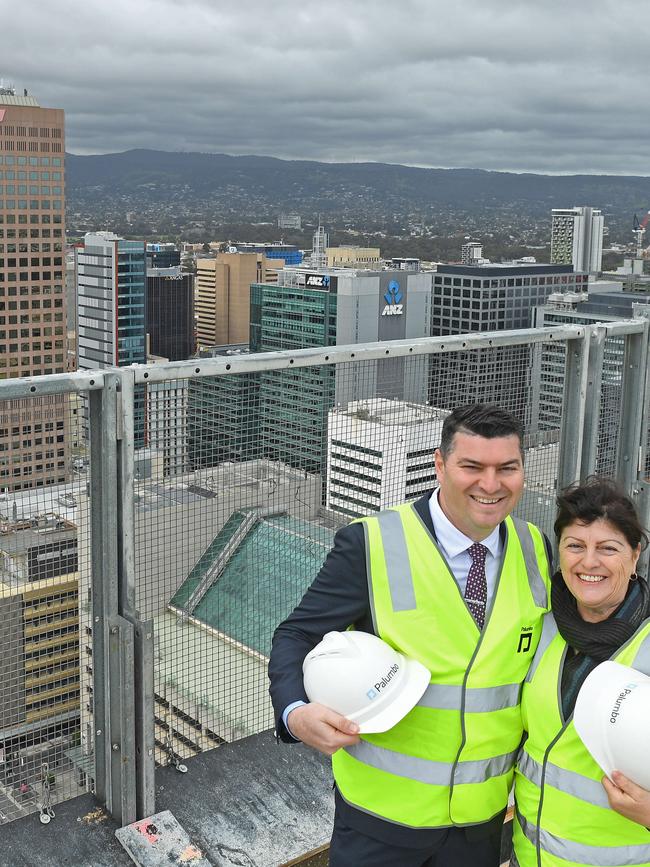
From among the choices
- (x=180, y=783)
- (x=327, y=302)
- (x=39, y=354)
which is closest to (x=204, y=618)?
(x=180, y=783)

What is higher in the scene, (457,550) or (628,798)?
(457,550)

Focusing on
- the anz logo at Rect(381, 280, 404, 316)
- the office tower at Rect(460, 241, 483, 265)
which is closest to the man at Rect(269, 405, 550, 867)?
the anz logo at Rect(381, 280, 404, 316)

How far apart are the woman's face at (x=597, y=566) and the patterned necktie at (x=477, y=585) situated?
0.55 feet

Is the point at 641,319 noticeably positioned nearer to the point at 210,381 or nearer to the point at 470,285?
the point at 210,381

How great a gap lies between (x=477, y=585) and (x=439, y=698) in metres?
0.25

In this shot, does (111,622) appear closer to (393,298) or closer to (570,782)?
(570,782)

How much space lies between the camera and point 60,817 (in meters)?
2.88

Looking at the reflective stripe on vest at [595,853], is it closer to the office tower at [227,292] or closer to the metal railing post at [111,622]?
the metal railing post at [111,622]

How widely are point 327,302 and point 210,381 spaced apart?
8662 centimetres

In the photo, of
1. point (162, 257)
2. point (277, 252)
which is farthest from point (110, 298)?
point (277, 252)

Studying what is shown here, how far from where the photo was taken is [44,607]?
2.82m

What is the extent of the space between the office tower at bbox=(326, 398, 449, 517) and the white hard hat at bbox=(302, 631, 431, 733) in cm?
132

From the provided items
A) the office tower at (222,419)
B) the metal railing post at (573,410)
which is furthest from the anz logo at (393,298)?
the office tower at (222,419)

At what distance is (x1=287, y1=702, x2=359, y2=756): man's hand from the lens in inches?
75.5
